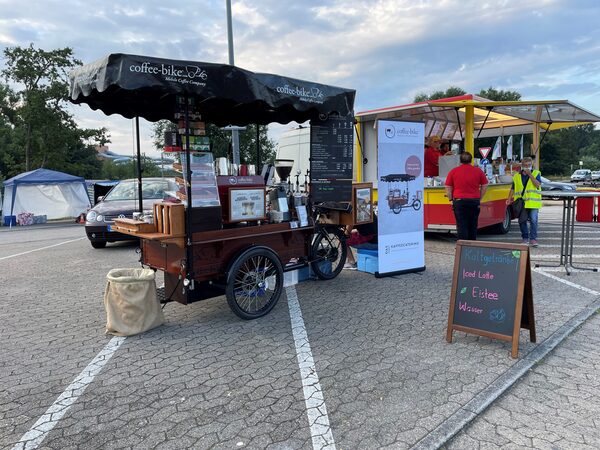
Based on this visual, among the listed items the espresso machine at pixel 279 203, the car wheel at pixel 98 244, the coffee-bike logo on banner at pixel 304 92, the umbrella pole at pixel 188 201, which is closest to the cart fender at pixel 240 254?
the umbrella pole at pixel 188 201

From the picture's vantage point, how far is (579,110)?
34.4ft

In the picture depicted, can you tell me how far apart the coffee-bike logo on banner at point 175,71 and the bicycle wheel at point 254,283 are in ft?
6.03

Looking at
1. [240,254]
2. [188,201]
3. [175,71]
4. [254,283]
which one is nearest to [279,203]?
[240,254]

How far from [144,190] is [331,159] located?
5.65 meters

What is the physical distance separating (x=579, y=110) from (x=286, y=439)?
36.6 feet

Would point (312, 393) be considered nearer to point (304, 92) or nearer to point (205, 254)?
point (205, 254)

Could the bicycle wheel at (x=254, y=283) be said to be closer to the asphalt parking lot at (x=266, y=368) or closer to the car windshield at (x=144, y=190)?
the asphalt parking lot at (x=266, y=368)

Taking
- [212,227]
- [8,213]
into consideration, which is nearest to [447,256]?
[212,227]

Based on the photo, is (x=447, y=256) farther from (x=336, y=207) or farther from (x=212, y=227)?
(x=212, y=227)

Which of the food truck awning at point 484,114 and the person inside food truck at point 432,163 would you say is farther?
the person inside food truck at point 432,163

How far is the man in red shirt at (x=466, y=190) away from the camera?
7.04 metres

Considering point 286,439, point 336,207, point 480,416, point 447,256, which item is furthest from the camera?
point 447,256

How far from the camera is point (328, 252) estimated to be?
6414mm

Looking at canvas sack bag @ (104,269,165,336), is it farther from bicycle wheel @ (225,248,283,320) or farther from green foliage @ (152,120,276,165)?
green foliage @ (152,120,276,165)
